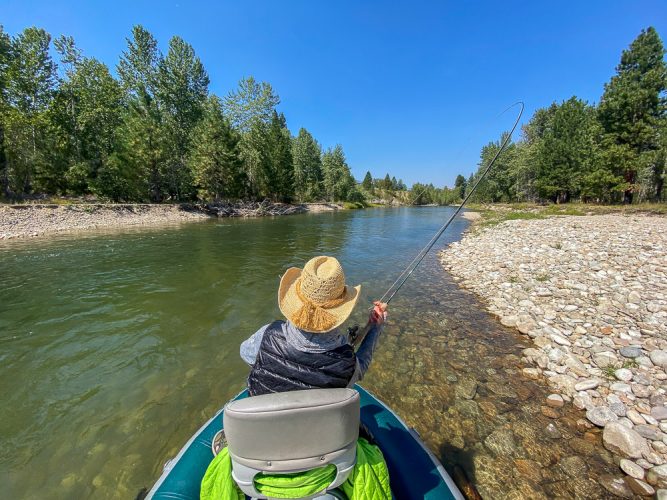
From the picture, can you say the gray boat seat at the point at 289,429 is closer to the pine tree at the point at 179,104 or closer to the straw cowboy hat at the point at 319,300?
the straw cowboy hat at the point at 319,300

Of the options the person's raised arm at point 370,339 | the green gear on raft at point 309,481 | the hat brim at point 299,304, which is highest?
the hat brim at point 299,304

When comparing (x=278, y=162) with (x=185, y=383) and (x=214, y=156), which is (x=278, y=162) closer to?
(x=214, y=156)

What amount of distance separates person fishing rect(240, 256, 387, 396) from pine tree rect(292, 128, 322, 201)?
61425mm

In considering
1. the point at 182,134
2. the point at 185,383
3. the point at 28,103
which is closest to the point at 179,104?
the point at 182,134

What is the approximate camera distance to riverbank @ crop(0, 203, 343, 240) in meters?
20.6

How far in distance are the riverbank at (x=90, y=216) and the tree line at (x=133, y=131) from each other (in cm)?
425

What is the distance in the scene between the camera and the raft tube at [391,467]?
2139mm

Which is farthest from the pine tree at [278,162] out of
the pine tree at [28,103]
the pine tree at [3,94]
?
the pine tree at [3,94]

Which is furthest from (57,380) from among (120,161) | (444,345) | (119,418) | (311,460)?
(120,161)

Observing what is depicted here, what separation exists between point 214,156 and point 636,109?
47.3m

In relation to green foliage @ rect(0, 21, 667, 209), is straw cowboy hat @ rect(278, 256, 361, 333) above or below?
below

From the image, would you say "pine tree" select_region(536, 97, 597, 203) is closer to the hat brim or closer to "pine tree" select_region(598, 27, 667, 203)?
"pine tree" select_region(598, 27, 667, 203)

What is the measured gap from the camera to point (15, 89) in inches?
1099

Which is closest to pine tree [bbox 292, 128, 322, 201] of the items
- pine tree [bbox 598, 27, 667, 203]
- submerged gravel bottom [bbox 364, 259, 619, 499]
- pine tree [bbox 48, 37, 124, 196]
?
pine tree [bbox 48, 37, 124, 196]
